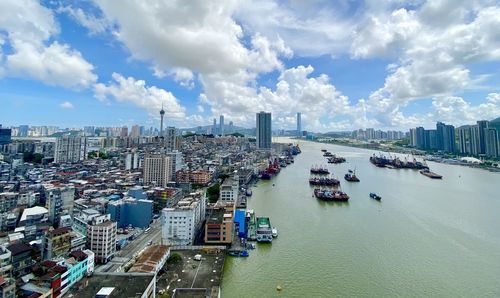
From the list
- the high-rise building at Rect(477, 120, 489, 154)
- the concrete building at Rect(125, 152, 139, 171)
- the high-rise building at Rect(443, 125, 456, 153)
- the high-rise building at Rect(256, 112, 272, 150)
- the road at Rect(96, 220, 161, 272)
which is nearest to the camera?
the road at Rect(96, 220, 161, 272)

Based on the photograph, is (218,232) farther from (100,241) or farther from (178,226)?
(100,241)

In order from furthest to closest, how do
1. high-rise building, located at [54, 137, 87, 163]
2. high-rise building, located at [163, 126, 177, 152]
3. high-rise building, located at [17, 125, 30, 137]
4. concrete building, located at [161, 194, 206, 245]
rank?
high-rise building, located at [17, 125, 30, 137], high-rise building, located at [163, 126, 177, 152], high-rise building, located at [54, 137, 87, 163], concrete building, located at [161, 194, 206, 245]

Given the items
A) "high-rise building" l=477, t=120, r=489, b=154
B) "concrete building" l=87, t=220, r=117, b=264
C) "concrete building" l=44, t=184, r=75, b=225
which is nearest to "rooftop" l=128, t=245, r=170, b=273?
"concrete building" l=87, t=220, r=117, b=264

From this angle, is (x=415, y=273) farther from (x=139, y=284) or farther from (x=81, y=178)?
(x=81, y=178)

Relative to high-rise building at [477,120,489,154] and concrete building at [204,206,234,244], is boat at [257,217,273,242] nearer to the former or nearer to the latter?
concrete building at [204,206,234,244]

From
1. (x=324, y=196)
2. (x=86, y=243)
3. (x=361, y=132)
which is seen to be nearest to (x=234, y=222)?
(x=86, y=243)

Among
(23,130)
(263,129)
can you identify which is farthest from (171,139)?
(23,130)

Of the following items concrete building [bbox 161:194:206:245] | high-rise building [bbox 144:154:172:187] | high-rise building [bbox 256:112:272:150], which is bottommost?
concrete building [bbox 161:194:206:245]

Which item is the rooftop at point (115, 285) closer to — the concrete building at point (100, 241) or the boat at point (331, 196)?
the concrete building at point (100, 241)
